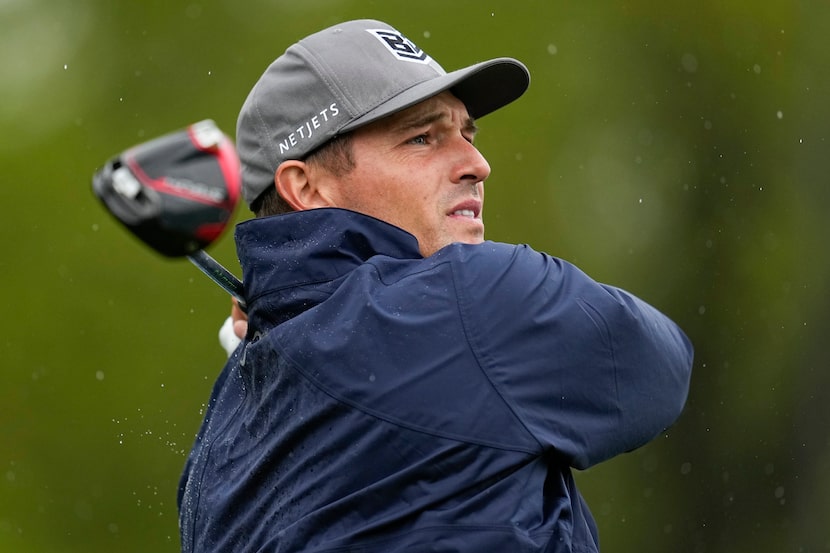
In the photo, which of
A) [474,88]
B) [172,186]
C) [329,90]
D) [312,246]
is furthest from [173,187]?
[474,88]

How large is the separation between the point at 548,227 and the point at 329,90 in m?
5.75

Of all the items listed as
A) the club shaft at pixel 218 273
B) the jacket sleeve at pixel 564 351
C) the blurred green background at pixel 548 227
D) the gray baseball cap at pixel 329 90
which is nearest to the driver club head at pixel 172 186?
the club shaft at pixel 218 273

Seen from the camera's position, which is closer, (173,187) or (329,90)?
(173,187)

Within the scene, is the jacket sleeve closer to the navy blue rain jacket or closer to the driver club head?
the navy blue rain jacket

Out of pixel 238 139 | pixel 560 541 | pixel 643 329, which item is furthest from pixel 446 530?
pixel 238 139

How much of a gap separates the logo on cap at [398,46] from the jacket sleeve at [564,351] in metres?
0.54

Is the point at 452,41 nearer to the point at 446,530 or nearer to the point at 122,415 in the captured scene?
the point at 122,415

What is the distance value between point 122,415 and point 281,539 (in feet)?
20.8

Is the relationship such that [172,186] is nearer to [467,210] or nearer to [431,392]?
[431,392]

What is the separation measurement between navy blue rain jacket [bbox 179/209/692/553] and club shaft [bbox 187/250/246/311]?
85 millimetres

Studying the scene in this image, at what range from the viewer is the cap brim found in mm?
2309

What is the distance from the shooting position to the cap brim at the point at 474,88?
90.9 inches

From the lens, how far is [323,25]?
24.7 feet

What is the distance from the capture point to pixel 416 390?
6.34 feet
